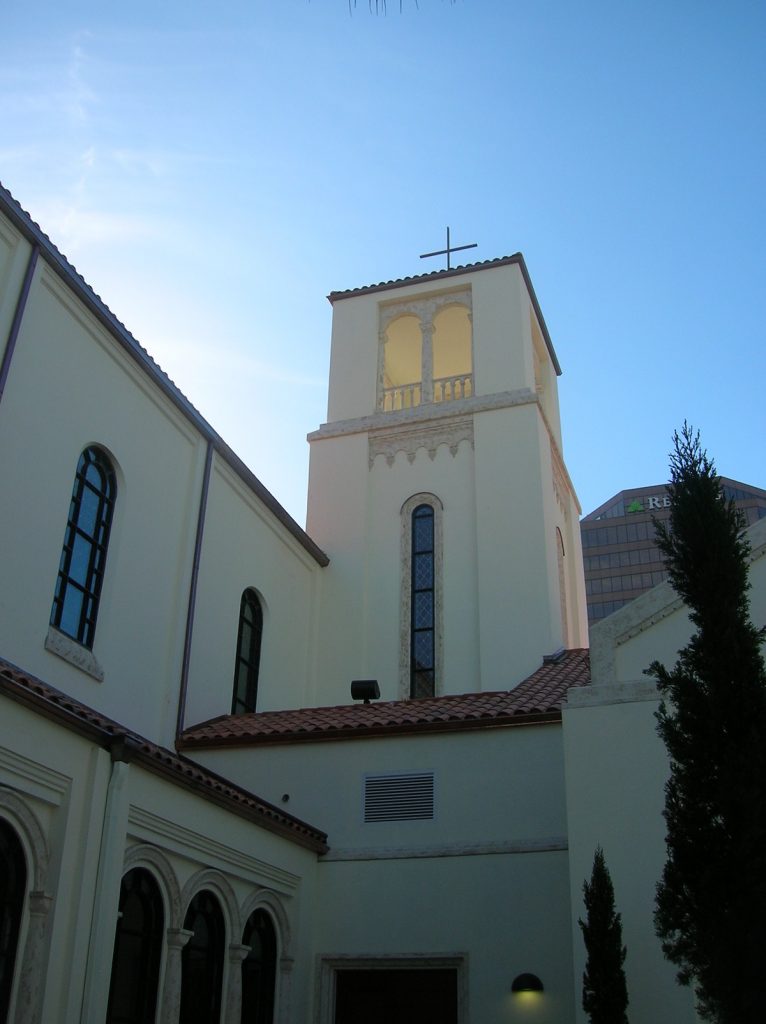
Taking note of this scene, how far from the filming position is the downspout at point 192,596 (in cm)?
1445

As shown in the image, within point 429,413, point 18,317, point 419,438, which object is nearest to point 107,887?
point 18,317

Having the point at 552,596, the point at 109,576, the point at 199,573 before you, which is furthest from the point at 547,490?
the point at 109,576

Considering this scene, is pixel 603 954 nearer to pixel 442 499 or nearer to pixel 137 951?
pixel 137 951

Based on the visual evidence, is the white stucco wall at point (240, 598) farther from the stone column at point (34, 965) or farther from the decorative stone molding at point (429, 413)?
the stone column at point (34, 965)

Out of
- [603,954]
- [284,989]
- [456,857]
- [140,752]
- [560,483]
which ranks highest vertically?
[560,483]

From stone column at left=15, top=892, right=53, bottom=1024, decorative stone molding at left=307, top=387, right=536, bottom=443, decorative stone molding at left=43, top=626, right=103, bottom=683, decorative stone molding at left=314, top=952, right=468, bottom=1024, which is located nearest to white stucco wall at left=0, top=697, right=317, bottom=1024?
stone column at left=15, top=892, right=53, bottom=1024

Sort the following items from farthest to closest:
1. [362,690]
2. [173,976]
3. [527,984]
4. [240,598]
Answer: [240,598] < [362,690] < [527,984] < [173,976]

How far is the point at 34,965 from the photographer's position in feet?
27.7

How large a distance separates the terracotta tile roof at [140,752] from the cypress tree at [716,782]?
4.70 m

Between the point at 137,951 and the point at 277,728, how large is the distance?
183 inches

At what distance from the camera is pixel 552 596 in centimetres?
1922

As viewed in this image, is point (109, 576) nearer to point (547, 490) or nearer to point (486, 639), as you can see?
point (486, 639)

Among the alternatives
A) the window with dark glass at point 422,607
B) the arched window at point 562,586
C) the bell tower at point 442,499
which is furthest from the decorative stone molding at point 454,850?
the arched window at point 562,586

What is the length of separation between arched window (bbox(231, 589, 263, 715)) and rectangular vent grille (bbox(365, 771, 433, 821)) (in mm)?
3392
